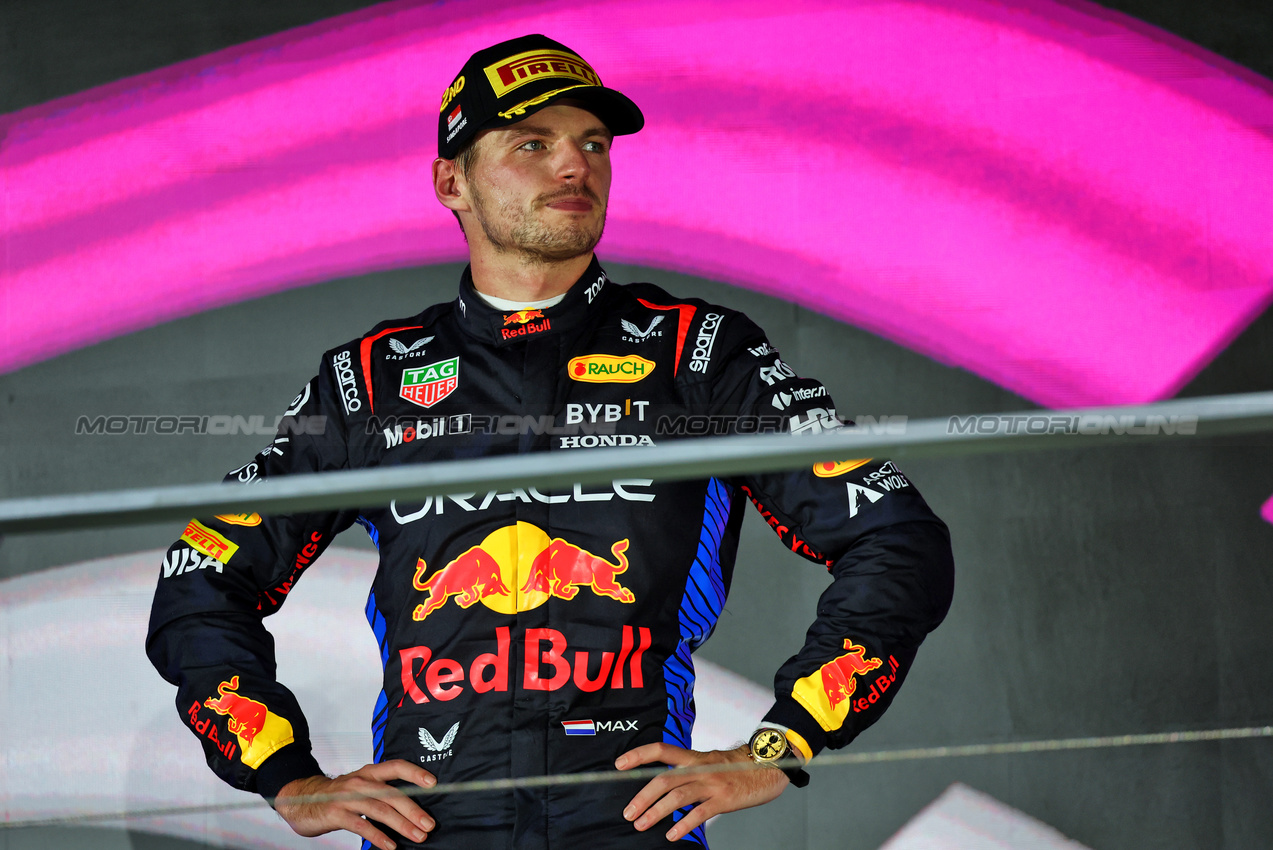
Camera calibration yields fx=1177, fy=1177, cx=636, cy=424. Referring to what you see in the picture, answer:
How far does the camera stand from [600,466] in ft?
2.20

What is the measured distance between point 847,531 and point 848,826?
3.27 feet

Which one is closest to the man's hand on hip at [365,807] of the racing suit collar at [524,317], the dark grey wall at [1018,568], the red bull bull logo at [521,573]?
the red bull bull logo at [521,573]

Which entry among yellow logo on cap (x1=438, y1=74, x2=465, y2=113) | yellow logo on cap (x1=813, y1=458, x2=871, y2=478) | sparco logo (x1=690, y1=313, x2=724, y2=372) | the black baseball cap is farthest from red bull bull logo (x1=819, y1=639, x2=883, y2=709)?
yellow logo on cap (x1=438, y1=74, x2=465, y2=113)

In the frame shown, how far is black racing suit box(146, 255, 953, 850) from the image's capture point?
4.01ft

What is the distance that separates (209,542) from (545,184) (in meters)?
0.60

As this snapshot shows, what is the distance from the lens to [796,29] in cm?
225

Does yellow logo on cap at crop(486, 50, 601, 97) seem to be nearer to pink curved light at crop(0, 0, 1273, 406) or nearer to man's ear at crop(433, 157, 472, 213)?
man's ear at crop(433, 157, 472, 213)

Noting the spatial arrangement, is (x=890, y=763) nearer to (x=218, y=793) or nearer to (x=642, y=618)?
(x=642, y=618)

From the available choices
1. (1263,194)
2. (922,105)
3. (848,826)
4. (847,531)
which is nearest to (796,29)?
(922,105)

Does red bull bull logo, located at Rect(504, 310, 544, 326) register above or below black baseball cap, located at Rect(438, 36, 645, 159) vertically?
below

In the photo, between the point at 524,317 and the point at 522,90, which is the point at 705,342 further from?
the point at 522,90

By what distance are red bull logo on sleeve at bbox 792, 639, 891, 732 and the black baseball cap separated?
0.75m

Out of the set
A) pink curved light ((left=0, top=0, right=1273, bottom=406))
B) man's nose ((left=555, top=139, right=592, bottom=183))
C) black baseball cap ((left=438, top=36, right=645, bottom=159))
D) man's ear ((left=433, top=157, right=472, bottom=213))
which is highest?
pink curved light ((left=0, top=0, right=1273, bottom=406))

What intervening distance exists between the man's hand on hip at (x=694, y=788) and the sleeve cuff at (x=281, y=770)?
36 cm
